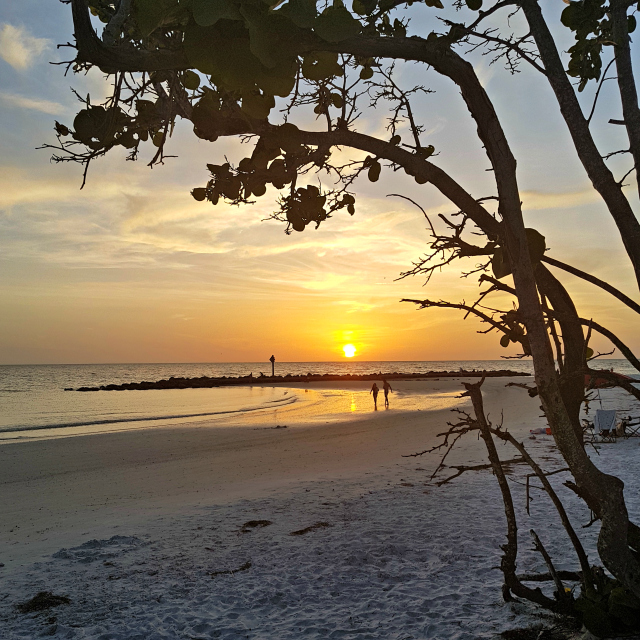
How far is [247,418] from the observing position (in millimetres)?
24531

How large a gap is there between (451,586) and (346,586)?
1.03 m

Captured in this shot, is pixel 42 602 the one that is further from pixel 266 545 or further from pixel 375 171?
pixel 375 171

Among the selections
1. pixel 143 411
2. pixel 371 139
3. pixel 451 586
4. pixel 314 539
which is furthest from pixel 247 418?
pixel 371 139

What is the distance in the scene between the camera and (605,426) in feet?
45.2

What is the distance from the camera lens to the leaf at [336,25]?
1.88 m

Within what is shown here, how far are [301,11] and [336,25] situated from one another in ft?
0.56

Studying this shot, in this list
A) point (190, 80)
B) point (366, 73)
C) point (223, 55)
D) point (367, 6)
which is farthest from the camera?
point (366, 73)

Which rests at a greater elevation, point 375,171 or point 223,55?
point 375,171

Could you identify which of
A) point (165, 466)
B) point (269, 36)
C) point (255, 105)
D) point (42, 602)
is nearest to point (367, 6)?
point (255, 105)

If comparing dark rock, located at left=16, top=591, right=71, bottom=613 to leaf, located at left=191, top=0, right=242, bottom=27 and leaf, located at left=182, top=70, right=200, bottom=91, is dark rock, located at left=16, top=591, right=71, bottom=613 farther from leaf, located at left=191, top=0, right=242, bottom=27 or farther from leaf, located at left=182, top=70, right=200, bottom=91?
leaf, located at left=191, top=0, right=242, bottom=27

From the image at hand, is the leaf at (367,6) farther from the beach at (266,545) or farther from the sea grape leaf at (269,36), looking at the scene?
the beach at (266,545)

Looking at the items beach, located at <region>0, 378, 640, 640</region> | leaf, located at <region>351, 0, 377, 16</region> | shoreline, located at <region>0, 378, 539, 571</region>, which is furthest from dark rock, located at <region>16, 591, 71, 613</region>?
leaf, located at <region>351, 0, 377, 16</region>

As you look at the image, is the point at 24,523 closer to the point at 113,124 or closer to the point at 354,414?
the point at 113,124

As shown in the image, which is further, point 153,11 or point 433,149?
point 433,149
